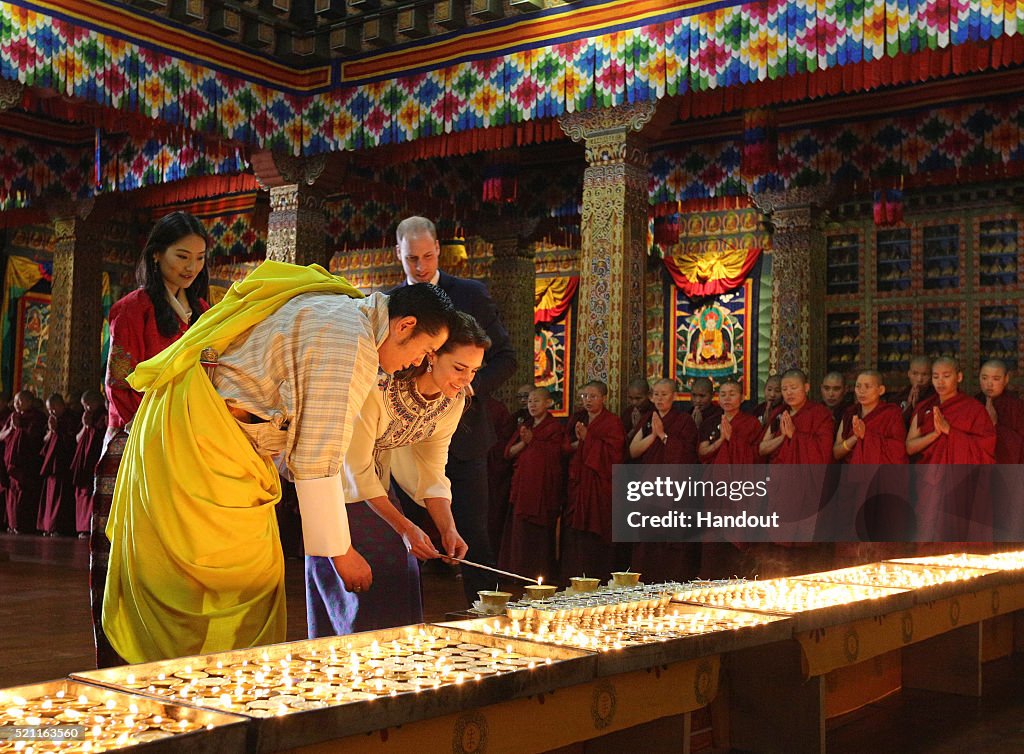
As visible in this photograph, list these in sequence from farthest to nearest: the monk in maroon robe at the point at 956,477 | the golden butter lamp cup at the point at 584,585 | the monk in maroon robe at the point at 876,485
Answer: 1. the monk in maroon robe at the point at 876,485
2. the monk in maroon robe at the point at 956,477
3. the golden butter lamp cup at the point at 584,585

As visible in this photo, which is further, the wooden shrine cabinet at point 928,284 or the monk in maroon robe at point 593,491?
the wooden shrine cabinet at point 928,284

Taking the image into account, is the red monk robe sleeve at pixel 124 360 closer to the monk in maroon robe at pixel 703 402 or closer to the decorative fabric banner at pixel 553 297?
the monk in maroon robe at pixel 703 402

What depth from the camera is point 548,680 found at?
202 cm

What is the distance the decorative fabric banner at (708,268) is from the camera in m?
12.5

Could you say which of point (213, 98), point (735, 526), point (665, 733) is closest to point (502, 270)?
point (213, 98)

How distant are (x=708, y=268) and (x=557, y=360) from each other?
7.23 feet

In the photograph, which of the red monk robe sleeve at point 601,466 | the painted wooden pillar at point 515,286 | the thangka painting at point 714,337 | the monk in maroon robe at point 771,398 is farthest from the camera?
the thangka painting at point 714,337

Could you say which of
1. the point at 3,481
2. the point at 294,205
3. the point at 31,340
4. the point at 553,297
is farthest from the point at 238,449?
the point at 31,340

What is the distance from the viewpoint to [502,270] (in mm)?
11938

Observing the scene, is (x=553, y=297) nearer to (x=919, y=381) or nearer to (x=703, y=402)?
(x=703, y=402)

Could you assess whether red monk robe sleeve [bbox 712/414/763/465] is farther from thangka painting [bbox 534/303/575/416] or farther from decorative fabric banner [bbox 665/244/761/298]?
thangka painting [bbox 534/303/575/416]

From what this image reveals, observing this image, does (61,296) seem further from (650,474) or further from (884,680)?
(884,680)

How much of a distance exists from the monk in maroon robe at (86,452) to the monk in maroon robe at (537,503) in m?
4.36

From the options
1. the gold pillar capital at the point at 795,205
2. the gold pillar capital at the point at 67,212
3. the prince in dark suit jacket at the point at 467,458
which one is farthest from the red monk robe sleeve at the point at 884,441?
the gold pillar capital at the point at 67,212
